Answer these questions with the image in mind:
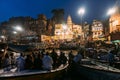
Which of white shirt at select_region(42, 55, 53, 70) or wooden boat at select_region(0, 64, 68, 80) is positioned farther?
white shirt at select_region(42, 55, 53, 70)

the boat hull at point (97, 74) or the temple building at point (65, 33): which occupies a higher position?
the temple building at point (65, 33)

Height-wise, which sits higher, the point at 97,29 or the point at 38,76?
the point at 97,29

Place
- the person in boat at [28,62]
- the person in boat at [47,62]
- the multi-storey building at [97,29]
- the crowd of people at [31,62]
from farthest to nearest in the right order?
1. the multi-storey building at [97,29]
2. the person in boat at [28,62]
3. the crowd of people at [31,62]
4. the person in boat at [47,62]

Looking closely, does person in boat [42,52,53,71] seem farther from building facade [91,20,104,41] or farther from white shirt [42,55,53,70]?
building facade [91,20,104,41]

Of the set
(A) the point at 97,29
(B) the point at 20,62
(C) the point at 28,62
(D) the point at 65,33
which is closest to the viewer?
(B) the point at 20,62

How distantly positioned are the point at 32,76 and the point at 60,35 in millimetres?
68361

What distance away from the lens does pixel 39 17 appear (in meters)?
83.4

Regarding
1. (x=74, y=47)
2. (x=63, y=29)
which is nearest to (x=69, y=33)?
(x=63, y=29)

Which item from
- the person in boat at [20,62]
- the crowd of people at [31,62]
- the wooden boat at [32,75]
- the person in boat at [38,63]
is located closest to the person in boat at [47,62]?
the crowd of people at [31,62]

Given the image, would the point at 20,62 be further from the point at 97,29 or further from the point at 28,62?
the point at 97,29

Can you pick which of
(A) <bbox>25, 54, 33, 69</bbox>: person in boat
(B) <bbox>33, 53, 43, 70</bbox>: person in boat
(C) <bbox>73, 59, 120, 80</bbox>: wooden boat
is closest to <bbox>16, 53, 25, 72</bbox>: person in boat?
(A) <bbox>25, 54, 33, 69</bbox>: person in boat

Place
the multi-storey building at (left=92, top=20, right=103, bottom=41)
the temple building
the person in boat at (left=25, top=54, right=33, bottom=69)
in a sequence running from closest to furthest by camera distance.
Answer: the person in boat at (left=25, top=54, right=33, bottom=69), the multi-storey building at (left=92, top=20, right=103, bottom=41), the temple building

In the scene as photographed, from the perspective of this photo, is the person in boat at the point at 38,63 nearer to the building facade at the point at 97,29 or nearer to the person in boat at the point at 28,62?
the person in boat at the point at 28,62

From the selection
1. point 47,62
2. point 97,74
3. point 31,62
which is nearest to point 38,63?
point 31,62
